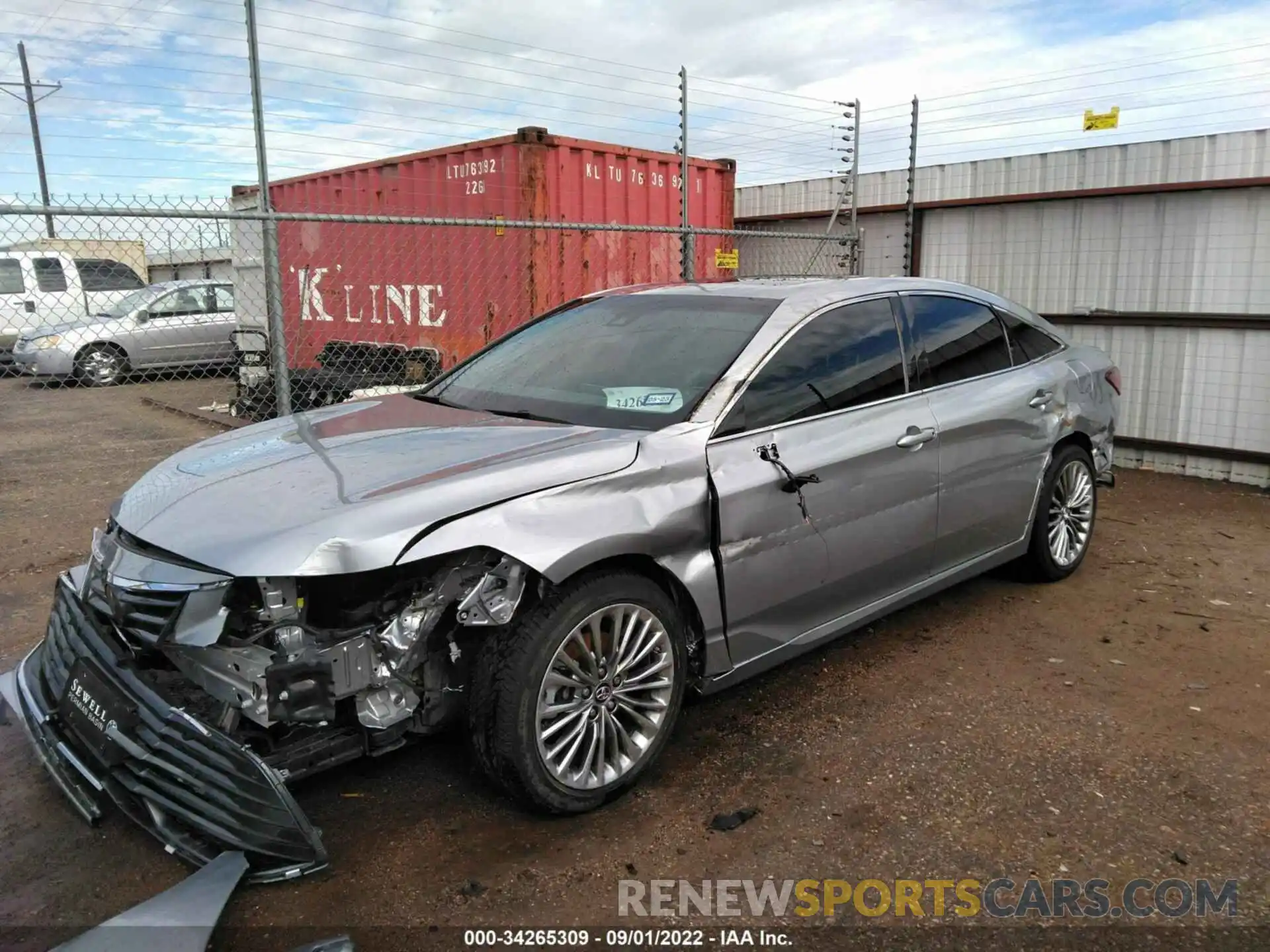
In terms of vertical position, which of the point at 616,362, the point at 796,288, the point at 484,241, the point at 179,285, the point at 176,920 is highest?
the point at 484,241

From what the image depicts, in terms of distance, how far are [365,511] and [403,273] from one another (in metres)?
7.20

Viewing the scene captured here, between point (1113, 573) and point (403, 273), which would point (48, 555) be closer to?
point (403, 273)

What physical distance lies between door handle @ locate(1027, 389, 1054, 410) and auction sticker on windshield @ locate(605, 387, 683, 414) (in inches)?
81.6

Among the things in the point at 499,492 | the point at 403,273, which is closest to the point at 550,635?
the point at 499,492

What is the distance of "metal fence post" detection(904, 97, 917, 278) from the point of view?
8250 mm

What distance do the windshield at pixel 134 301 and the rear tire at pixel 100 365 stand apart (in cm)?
61

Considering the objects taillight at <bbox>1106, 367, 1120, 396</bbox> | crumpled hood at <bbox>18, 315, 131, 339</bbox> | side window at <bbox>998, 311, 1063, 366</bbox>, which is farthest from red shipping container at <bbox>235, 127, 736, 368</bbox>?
crumpled hood at <bbox>18, 315, 131, 339</bbox>

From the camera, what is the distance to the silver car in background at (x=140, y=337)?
1320cm

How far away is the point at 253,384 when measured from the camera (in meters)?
10.0

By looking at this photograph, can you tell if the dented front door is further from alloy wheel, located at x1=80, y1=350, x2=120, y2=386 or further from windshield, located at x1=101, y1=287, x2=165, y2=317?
windshield, located at x1=101, y1=287, x2=165, y2=317

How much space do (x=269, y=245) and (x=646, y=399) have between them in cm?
321

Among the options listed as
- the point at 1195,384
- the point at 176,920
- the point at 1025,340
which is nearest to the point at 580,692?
the point at 176,920

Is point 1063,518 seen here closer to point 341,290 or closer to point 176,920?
point 176,920

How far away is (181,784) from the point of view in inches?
98.2
